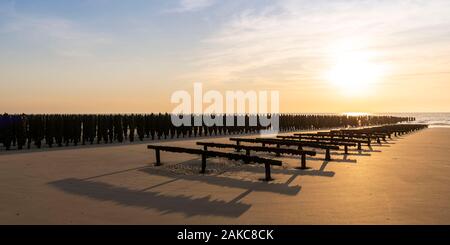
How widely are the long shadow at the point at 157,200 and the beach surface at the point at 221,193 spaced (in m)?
0.02

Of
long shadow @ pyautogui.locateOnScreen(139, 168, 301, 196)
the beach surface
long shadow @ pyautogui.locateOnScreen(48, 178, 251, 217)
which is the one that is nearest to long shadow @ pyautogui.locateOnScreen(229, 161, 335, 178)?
the beach surface

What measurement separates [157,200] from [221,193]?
140 centimetres

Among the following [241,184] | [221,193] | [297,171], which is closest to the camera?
[221,193]

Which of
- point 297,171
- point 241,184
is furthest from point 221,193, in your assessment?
point 297,171

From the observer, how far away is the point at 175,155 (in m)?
15.8

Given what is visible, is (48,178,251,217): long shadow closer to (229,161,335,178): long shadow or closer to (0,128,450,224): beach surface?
(0,128,450,224): beach surface

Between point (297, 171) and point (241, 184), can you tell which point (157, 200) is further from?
point (297, 171)

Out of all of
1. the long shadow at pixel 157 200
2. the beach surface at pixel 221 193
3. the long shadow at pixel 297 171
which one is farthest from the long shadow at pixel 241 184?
the long shadow at pixel 297 171

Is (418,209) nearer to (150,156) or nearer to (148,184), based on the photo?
(148,184)

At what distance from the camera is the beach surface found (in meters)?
6.53

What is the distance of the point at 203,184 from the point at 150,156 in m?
6.59

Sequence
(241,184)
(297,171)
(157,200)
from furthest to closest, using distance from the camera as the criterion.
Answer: (297,171) < (241,184) < (157,200)

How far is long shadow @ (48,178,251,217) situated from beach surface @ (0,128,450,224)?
2 centimetres

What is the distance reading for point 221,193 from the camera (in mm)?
8500
